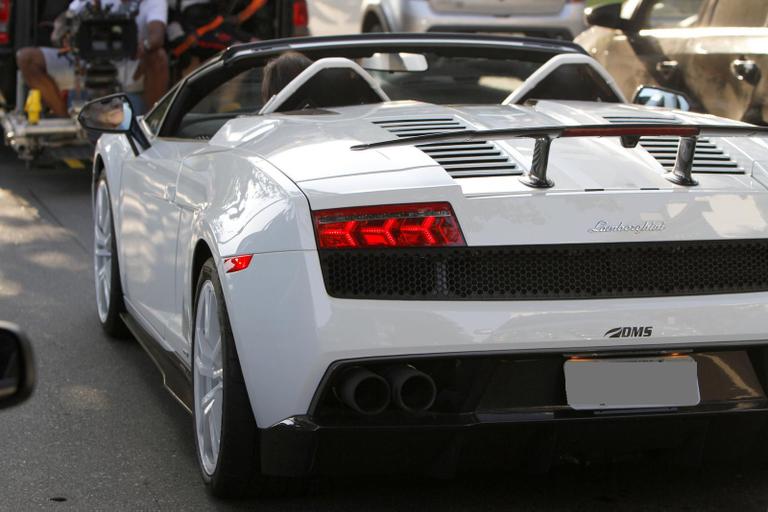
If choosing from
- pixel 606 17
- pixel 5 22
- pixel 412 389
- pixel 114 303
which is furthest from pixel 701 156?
pixel 5 22

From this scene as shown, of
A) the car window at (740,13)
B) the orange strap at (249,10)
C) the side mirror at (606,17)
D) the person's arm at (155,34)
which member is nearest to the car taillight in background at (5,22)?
the person's arm at (155,34)

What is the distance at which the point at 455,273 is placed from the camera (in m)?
3.82

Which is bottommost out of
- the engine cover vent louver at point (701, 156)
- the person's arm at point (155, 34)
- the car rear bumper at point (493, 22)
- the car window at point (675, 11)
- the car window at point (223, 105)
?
the car rear bumper at point (493, 22)

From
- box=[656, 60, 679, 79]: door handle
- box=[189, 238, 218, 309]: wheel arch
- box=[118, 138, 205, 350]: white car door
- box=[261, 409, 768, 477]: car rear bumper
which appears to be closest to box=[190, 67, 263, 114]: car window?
box=[118, 138, 205, 350]: white car door

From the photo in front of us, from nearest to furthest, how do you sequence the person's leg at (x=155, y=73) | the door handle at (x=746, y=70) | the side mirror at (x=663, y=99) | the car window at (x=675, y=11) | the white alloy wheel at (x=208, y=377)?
the white alloy wheel at (x=208, y=377), the side mirror at (x=663, y=99), the door handle at (x=746, y=70), the car window at (x=675, y=11), the person's leg at (x=155, y=73)

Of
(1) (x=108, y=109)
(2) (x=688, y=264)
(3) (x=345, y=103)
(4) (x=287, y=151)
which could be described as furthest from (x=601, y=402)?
(1) (x=108, y=109)

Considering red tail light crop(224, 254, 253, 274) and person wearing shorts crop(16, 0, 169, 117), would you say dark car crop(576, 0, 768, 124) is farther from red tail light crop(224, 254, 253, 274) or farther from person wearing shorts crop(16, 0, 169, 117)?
red tail light crop(224, 254, 253, 274)

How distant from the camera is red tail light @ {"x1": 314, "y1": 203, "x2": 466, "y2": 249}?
3.80 m

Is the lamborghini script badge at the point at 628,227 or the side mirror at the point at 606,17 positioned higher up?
the lamborghini script badge at the point at 628,227

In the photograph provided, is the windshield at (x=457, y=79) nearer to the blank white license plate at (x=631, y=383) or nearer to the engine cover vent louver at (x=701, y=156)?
the engine cover vent louver at (x=701, y=156)

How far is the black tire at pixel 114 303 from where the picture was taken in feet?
21.3

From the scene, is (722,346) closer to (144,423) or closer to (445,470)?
(445,470)

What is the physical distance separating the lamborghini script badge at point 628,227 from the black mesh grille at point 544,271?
0.04 m

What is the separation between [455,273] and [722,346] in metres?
0.73
